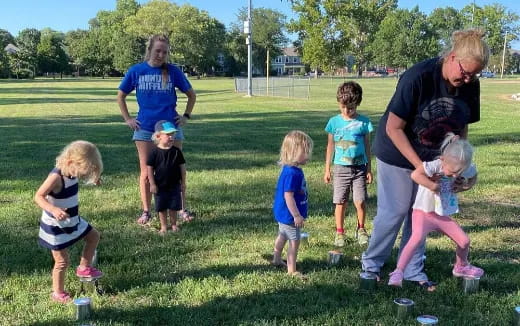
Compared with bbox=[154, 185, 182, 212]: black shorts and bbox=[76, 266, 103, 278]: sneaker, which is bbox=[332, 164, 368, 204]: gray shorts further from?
bbox=[76, 266, 103, 278]: sneaker

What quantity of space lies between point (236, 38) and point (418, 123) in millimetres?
101219

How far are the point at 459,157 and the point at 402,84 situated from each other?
1.98 feet

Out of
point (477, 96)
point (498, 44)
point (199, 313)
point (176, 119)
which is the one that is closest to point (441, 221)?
point (477, 96)

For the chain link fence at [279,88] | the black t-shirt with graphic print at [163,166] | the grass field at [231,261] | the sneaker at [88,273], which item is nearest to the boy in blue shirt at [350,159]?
the grass field at [231,261]

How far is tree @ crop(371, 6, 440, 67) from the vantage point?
78500 millimetres

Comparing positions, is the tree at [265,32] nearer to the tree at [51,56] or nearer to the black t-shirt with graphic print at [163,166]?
the tree at [51,56]

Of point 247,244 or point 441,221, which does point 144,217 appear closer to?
point 247,244

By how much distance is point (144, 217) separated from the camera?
221 inches

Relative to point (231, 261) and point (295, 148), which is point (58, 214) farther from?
point (295, 148)

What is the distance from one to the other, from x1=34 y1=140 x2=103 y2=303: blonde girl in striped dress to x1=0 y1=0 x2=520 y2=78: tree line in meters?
49.0

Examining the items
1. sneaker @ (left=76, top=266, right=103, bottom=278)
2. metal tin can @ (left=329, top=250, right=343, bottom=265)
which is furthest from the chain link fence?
sneaker @ (left=76, top=266, right=103, bottom=278)

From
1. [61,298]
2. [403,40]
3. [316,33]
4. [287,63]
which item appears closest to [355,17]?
[316,33]

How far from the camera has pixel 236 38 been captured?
334ft

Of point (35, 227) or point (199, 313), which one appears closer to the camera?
point (199, 313)
